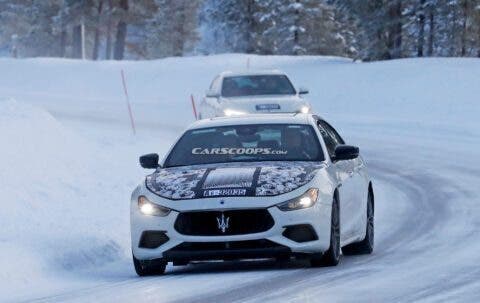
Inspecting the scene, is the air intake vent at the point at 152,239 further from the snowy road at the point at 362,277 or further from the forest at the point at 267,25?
the forest at the point at 267,25

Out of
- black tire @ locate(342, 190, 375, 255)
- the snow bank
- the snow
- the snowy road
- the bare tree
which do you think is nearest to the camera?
the snowy road

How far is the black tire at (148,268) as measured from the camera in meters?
10.5

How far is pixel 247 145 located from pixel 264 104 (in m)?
12.4

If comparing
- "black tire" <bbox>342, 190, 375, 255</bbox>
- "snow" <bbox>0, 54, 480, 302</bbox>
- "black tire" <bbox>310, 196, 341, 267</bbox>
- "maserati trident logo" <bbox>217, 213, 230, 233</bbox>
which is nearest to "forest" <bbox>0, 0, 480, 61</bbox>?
"snow" <bbox>0, 54, 480, 302</bbox>

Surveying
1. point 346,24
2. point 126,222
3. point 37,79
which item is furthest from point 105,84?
point 126,222

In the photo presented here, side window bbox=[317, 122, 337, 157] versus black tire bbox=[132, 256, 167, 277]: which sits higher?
side window bbox=[317, 122, 337, 157]

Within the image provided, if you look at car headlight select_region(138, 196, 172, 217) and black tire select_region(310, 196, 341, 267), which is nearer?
car headlight select_region(138, 196, 172, 217)

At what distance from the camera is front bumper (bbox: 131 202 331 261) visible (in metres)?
10.2

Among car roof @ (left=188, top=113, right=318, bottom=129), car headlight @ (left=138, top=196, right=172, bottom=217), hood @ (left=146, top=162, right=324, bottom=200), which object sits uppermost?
car roof @ (left=188, top=113, right=318, bottom=129)

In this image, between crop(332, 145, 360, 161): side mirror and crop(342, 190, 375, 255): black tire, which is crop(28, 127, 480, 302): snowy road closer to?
crop(342, 190, 375, 255): black tire

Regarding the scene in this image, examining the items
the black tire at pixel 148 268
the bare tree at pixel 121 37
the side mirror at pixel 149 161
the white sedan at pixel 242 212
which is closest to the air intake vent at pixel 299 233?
the white sedan at pixel 242 212

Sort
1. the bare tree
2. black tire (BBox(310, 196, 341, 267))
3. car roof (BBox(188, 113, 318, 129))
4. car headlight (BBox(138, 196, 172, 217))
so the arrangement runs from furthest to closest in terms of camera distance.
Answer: the bare tree
car roof (BBox(188, 113, 318, 129))
black tire (BBox(310, 196, 341, 267))
car headlight (BBox(138, 196, 172, 217))

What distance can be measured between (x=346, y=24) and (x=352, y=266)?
6759 centimetres

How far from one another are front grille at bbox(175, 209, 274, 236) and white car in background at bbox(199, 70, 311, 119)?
13.6m
